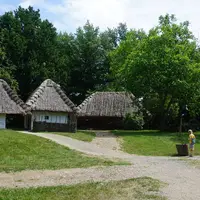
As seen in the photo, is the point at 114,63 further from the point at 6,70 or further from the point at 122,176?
the point at 122,176

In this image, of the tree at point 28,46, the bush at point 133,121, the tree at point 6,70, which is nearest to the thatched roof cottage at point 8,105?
the tree at point 6,70

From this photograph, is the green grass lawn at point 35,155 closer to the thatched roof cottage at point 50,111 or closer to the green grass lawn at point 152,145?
the green grass lawn at point 152,145

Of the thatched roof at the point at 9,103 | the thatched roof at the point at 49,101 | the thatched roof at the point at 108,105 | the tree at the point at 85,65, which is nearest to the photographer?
the thatched roof at the point at 9,103

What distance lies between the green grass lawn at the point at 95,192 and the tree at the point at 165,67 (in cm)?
3032

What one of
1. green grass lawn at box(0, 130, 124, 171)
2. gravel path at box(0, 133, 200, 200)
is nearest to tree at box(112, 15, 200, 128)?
green grass lawn at box(0, 130, 124, 171)

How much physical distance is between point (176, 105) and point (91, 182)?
37.8 m

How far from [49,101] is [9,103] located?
4860mm

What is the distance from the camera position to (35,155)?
72.5 feet

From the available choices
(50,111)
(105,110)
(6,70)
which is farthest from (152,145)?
(6,70)

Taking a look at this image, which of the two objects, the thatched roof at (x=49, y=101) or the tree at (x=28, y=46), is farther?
the tree at (x=28, y=46)

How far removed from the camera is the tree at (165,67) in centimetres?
4297

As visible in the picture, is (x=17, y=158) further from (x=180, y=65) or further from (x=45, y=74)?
(x=45, y=74)

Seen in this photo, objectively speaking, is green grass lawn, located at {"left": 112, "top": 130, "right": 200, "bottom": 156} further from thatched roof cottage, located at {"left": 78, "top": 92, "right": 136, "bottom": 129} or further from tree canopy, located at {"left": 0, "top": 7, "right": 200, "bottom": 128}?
thatched roof cottage, located at {"left": 78, "top": 92, "right": 136, "bottom": 129}

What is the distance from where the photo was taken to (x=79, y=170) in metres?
16.9
